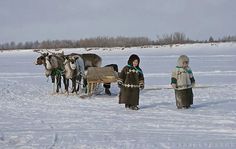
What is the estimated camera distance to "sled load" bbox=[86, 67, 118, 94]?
1496cm

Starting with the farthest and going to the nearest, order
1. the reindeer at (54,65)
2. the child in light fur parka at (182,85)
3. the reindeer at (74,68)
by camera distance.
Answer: the reindeer at (54,65)
the reindeer at (74,68)
the child in light fur parka at (182,85)

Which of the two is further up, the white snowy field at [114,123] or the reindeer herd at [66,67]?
the reindeer herd at [66,67]

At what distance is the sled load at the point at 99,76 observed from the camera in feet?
49.1

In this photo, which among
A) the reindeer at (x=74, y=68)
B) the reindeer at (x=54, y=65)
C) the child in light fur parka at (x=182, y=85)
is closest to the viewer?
the child in light fur parka at (x=182, y=85)

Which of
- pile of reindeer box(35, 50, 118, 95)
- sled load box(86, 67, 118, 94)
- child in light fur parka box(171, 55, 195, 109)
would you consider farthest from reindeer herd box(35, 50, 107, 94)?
child in light fur parka box(171, 55, 195, 109)

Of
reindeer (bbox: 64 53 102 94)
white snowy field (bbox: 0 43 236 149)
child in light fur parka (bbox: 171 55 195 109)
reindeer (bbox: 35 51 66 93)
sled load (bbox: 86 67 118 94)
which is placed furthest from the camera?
reindeer (bbox: 35 51 66 93)

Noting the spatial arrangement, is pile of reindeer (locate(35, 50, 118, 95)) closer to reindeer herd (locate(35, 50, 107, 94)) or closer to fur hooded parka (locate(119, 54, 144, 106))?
reindeer herd (locate(35, 50, 107, 94))

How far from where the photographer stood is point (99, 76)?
14977 mm

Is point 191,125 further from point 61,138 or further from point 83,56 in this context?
point 83,56

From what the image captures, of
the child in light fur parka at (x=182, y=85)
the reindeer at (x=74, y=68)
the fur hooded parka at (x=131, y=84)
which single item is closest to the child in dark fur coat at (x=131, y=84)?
the fur hooded parka at (x=131, y=84)

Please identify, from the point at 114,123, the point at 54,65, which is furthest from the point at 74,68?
the point at 114,123

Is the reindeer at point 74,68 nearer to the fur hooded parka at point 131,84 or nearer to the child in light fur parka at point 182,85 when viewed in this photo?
the fur hooded parka at point 131,84

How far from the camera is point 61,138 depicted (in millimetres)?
7680

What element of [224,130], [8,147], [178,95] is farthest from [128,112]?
[8,147]
